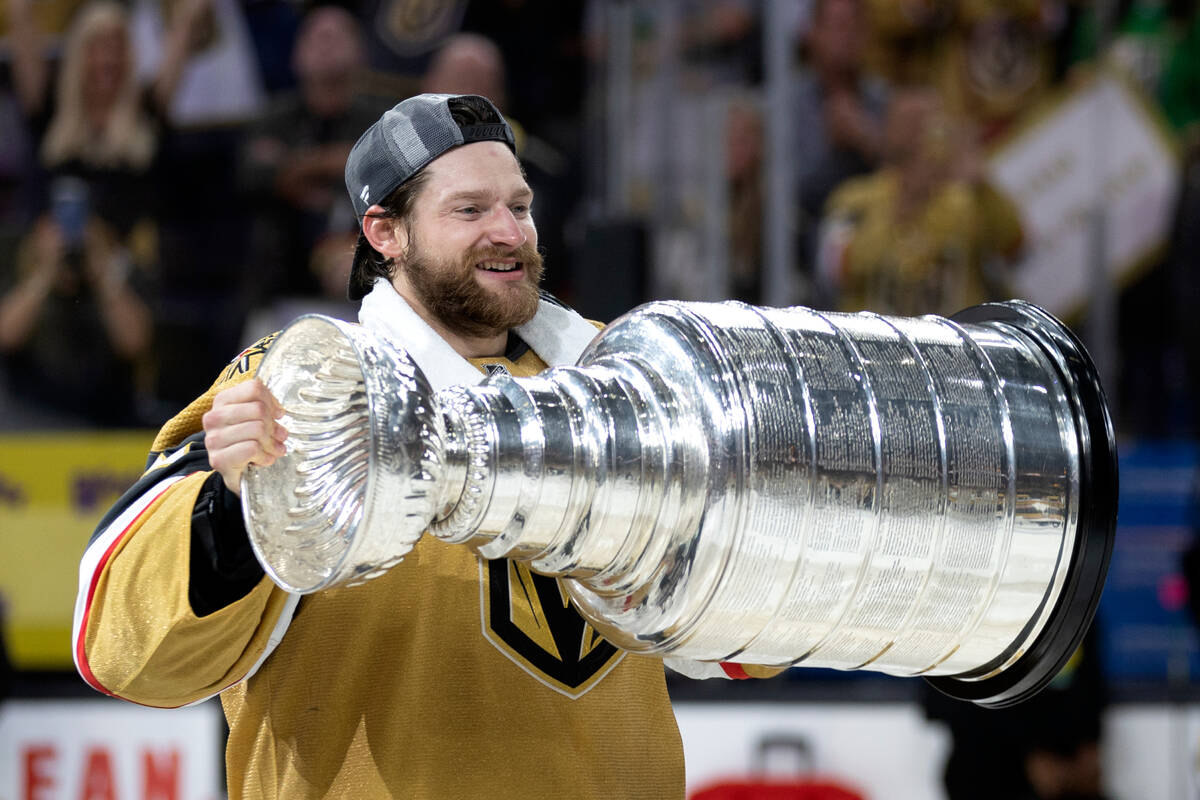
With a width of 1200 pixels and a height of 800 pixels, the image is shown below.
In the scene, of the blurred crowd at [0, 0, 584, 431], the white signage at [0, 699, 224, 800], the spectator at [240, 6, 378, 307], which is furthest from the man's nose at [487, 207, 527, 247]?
the spectator at [240, 6, 378, 307]

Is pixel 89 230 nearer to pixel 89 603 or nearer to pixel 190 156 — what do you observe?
pixel 190 156

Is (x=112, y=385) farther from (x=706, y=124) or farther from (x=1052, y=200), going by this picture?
(x=1052, y=200)

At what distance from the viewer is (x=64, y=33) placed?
5.65 metres

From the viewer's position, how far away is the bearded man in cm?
170

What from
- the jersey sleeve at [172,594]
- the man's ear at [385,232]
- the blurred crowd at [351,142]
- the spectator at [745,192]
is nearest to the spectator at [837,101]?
the blurred crowd at [351,142]

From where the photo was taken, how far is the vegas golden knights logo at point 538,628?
1973 millimetres

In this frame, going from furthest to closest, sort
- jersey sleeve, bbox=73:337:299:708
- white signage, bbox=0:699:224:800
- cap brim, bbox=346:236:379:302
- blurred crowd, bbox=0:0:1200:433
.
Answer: blurred crowd, bbox=0:0:1200:433 → white signage, bbox=0:699:224:800 → cap brim, bbox=346:236:379:302 → jersey sleeve, bbox=73:337:299:708

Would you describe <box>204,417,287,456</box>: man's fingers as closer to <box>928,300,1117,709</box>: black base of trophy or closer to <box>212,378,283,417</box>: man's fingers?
<box>212,378,283,417</box>: man's fingers

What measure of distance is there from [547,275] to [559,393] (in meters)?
3.54

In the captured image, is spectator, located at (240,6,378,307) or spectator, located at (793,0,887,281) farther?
spectator, located at (240,6,378,307)

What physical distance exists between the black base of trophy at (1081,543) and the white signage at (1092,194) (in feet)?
10.5

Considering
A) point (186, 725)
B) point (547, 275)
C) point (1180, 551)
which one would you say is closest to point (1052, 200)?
point (1180, 551)

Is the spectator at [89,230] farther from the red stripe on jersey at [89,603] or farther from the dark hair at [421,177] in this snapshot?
the red stripe on jersey at [89,603]

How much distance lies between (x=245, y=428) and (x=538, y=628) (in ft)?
1.94
